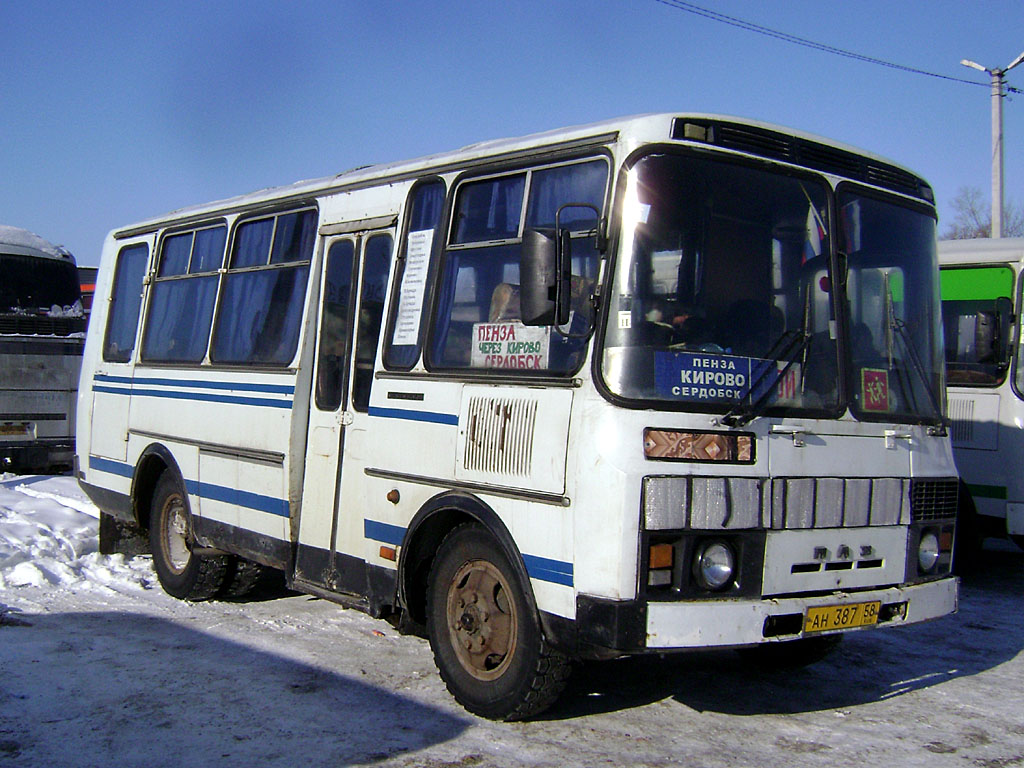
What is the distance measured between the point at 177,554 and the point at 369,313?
326 centimetres

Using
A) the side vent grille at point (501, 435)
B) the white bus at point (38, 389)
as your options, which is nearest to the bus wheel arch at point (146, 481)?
the side vent grille at point (501, 435)

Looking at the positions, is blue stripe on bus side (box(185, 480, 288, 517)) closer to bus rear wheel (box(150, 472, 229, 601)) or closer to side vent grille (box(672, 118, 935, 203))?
bus rear wheel (box(150, 472, 229, 601))

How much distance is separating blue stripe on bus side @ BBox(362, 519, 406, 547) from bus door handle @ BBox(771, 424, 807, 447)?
6.80 feet

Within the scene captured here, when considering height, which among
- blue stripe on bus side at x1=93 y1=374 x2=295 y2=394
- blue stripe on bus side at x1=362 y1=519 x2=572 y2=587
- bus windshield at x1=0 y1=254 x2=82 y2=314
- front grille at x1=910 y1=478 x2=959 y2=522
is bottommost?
blue stripe on bus side at x1=362 y1=519 x2=572 y2=587

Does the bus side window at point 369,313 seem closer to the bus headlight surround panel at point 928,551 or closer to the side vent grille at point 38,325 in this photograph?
the bus headlight surround panel at point 928,551

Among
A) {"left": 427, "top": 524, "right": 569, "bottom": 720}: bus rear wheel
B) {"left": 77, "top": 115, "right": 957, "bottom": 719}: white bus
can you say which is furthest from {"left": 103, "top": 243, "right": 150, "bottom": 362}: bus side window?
{"left": 427, "top": 524, "right": 569, "bottom": 720}: bus rear wheel

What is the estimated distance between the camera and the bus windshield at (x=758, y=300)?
4973 millimetres

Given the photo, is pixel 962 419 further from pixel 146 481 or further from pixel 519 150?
pixel 146 481

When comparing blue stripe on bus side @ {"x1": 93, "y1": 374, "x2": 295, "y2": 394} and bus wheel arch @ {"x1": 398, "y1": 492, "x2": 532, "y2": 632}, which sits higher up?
blue stripe on bus side @ {"x1": 93, "y1": 374, "x2": 295, "y2": 394}

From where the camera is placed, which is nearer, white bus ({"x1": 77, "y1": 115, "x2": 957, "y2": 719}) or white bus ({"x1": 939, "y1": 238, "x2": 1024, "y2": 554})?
white bus ({"x1": 77, "y1": 115, "x2": 957, "y2": 719})

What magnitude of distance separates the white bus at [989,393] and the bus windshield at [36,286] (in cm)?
1240

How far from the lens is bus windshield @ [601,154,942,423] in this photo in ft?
16.3

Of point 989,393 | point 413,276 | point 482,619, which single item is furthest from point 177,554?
point 989,393

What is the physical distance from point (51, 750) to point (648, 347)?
3.23m
